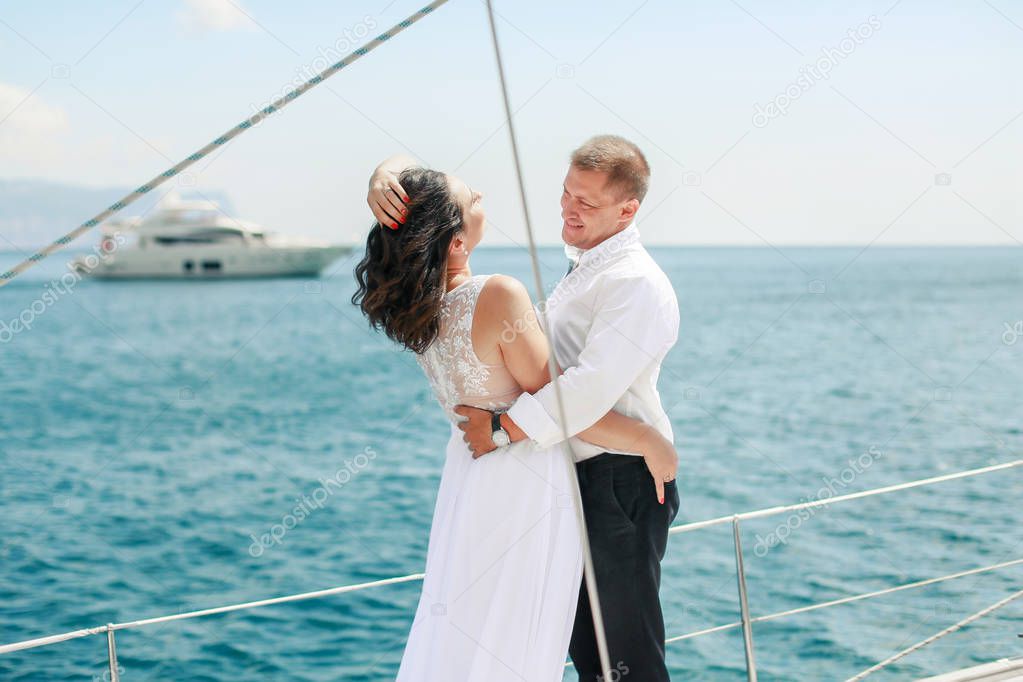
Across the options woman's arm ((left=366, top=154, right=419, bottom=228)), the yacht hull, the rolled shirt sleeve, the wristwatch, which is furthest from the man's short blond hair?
the yacht hull

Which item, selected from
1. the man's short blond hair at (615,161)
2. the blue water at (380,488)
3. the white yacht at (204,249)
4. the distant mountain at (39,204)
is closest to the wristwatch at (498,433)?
the man's short blond hair at (615,161)

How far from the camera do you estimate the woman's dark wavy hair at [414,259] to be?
1.62 meters

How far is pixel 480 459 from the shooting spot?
5.81 ft

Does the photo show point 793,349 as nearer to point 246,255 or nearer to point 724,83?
point 724,83

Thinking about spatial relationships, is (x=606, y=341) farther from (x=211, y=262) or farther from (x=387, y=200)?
Answer: (x=211, y=262)

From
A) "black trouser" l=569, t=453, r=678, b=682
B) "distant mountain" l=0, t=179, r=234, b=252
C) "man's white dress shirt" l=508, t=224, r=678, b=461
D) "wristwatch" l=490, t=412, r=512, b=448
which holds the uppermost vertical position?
"distant mountain" l=0, t=179, r=234, b=252

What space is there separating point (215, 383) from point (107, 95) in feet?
63.6

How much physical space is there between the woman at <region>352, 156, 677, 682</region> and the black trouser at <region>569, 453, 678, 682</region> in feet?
0.15

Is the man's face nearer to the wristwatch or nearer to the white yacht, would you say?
the wristwatch

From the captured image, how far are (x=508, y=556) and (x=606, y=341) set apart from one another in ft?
1.33

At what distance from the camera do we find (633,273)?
1667 millimetres

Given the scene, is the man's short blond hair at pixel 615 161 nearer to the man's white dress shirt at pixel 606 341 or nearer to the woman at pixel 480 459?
the man's white dress shirt at pixel 606 341

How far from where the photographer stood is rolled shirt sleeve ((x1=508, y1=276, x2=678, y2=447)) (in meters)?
1.63

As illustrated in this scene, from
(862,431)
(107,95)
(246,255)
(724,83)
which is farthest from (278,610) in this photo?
(246,255)
